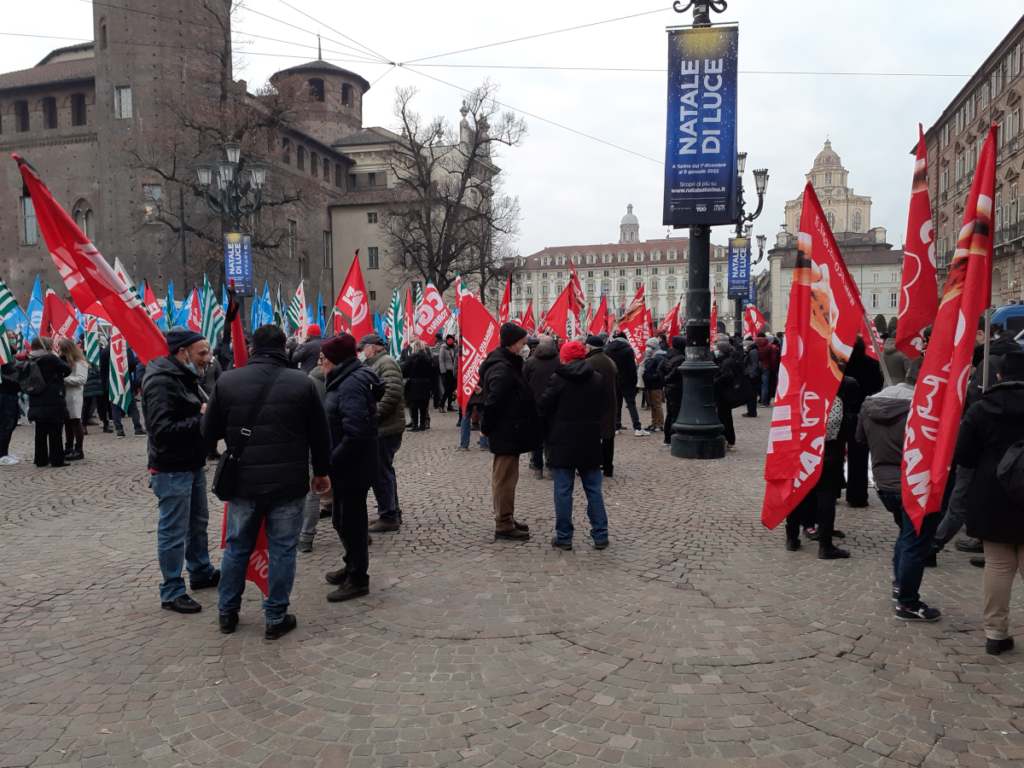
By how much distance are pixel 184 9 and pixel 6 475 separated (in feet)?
133

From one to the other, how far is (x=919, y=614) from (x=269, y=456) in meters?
4.12

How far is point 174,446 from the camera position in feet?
16.0

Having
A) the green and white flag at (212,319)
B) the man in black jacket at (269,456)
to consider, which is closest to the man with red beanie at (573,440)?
the man in black jacket at (269,456)

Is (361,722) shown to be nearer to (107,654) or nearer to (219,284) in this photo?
(107,654)

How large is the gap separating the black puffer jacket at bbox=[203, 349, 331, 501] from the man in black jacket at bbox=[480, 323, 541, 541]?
7.11 ft

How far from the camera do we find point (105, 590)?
5305 millimetres

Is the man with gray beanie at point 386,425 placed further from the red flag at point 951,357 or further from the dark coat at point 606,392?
the red flag at point 951,357

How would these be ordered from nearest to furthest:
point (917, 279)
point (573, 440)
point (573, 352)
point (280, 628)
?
point (280, 628) < point (917, 279) < point (573, 440) < point (573, 352)

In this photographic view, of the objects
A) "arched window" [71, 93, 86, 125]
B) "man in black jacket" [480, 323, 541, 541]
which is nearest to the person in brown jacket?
"man in black jacket" [480, 323, 541, 541]

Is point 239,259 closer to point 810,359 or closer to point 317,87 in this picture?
point 810,359

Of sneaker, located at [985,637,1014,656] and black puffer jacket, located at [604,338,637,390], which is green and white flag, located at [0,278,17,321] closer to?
black puffer jacket, located at [604,338,637,390]

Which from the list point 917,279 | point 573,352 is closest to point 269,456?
point 573,352

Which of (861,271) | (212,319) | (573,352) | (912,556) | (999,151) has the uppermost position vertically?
(999,151)

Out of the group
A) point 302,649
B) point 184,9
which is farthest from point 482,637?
point 184,9
